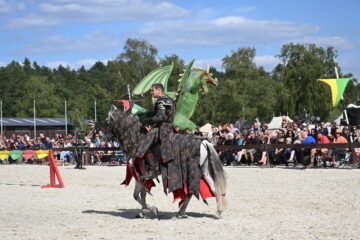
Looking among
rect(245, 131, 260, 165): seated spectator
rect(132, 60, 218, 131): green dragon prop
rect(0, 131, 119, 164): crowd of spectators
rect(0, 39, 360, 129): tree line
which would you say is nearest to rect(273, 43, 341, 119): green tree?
rect(0, 39, 360, 129): tree line

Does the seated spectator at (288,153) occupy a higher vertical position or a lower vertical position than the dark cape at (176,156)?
lower

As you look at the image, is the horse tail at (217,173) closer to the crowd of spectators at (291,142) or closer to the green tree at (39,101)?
the crowd of spectators at (291,142)

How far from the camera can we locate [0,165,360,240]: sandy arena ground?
306 inches

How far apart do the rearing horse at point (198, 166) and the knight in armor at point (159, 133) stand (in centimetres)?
28

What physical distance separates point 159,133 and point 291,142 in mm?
12068

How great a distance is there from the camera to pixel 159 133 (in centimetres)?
921

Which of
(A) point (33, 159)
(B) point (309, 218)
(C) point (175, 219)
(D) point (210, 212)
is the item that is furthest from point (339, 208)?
(A) point (33, 159)

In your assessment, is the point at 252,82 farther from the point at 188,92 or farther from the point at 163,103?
the point at 163,103

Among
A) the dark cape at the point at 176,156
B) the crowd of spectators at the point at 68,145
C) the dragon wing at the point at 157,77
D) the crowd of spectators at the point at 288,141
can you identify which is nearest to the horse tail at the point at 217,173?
the dark cape at the point at 176,156

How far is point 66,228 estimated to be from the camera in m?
8.34

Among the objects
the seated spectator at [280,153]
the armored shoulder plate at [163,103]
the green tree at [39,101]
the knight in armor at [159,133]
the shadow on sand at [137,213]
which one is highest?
the green tree at [39,101]

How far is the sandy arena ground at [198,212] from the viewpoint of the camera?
7.78 m

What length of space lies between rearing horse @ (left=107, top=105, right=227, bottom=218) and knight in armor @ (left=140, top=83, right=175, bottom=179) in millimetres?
278

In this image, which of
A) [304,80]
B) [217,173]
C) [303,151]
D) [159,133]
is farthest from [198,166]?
[304,80]
